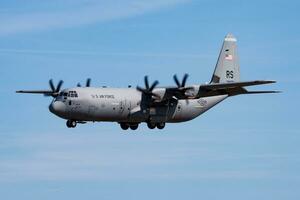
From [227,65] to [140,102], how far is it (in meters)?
12.0

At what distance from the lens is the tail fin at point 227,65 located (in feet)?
226

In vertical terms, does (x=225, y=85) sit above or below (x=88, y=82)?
below

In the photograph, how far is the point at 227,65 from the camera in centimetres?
6938

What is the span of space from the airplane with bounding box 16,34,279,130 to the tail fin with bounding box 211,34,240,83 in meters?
0.72

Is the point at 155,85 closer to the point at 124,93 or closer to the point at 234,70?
the point at 124,93

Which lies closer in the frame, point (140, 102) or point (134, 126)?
point (140, 102)

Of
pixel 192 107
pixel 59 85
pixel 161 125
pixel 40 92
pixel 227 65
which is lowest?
Answer: pixel 161 125

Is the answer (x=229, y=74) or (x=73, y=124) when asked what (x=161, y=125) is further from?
(x=229, y=74)

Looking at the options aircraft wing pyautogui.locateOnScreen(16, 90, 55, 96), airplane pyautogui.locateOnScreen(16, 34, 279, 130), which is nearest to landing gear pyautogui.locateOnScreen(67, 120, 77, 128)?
airplane pyautogui.locateOnScreen(16, 34, 279, 130)

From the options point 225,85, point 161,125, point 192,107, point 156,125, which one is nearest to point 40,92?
point 156,125

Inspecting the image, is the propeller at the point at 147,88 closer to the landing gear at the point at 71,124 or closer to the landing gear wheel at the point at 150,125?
the landing gear wheel at the point at 150,125

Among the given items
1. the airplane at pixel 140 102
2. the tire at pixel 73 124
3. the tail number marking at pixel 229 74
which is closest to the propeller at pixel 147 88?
the airplane at pixel 140 102

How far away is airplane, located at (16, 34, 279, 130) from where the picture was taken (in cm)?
5831

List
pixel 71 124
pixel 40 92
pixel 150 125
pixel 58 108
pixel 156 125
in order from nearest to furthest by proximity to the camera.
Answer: pixel 58 108 < pixel 71 124 < pixel 150 125 < pixel 156 125 < pixel 40 92
